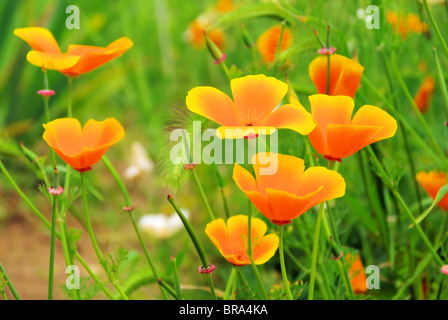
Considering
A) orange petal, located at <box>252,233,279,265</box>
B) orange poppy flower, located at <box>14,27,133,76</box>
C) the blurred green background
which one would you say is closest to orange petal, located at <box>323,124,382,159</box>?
orange petal, located at <box>252,233,279,265</box>

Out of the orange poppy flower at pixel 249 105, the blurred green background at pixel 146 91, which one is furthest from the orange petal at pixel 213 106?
the blurred green background at pixel 146 91

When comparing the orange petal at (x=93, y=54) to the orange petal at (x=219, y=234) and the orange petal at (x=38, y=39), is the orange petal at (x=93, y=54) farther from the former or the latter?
the orange petal at (x=219, y=234)

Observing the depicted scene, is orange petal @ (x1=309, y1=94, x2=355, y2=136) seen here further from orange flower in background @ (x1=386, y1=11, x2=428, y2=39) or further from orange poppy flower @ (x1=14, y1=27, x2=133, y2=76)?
orange flower in background @ (x1=386, y1=11, x2=428, y2=39)

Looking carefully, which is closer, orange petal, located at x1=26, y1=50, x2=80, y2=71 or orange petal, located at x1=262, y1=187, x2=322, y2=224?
orange petal, located at x1=262, y1=187, x2=322, y2=224
